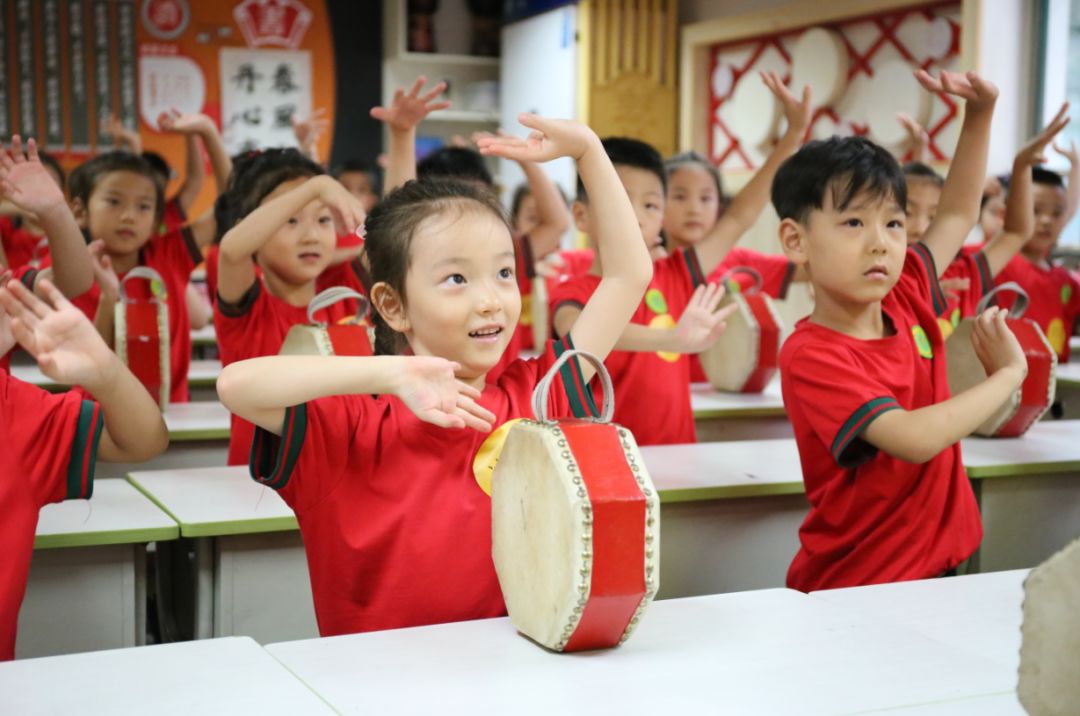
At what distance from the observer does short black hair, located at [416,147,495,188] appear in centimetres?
313

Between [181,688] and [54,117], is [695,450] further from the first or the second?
[54,117]

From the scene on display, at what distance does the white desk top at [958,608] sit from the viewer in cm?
132

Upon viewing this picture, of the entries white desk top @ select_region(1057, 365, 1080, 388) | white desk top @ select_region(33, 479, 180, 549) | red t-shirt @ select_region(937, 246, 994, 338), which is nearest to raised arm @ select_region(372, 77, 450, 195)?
white desk top @ select_region(33, 479, 180, 549)

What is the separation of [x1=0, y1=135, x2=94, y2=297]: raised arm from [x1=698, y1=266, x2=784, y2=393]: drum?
5.82ft

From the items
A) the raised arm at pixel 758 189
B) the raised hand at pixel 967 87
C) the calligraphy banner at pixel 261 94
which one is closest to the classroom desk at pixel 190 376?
the raised arm at pixel 758 189

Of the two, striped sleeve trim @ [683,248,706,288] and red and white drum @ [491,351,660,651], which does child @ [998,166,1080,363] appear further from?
red and white drum @ [491,351,660,651]

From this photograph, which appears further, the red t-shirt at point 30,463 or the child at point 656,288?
the child at point 656,288

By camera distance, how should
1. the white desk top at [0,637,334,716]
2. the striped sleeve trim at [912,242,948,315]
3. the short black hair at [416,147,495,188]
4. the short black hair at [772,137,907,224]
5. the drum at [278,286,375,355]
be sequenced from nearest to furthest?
Answer: 1. the white desk top at [0,637,334,716]
2. the drum at [278,286,375,355]
3. the short black hair at [772,137,907,224]
4. the striped sleeve trim at [912,242,948,315]
5. the short black hair at [416,147,495,188]

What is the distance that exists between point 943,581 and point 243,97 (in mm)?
6557

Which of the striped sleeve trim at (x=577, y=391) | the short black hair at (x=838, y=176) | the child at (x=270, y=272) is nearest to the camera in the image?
the striped sleeve trim at (x=577, y=391)

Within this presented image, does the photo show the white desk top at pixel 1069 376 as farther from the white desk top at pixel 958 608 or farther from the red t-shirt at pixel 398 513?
the red t-shirt at pixel 398 513

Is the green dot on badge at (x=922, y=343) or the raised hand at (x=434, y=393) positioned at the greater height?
the raised hand at (x=434, y=393)

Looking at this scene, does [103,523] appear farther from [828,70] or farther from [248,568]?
[828,70]

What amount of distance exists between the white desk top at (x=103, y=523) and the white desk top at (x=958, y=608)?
0.97 m
